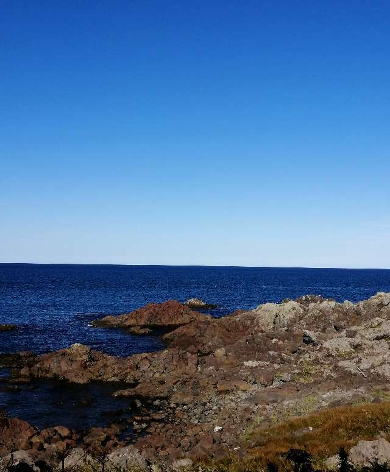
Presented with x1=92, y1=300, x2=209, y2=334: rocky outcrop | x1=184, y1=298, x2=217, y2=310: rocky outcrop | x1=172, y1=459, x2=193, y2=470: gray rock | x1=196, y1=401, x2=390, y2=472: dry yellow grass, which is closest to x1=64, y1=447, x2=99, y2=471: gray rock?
x1=172, y1=459, x2=193, y2=470: gray rock

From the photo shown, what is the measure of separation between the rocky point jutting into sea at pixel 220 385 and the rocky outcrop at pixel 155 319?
15142mm

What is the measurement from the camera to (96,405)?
106 feet

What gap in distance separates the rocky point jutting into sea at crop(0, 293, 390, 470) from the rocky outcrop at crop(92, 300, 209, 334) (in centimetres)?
1514

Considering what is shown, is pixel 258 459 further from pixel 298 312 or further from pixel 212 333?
pixel 298 312

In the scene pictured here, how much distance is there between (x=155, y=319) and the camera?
243ft

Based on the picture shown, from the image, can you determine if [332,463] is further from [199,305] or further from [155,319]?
[199,305]

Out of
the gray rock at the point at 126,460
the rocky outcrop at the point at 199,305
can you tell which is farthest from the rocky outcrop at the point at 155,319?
the gray rock at the point at 126,460

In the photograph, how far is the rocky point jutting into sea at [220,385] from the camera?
2280cm

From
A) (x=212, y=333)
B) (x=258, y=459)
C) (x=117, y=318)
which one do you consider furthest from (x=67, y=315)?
(x=258, y=459)

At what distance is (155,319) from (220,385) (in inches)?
1623

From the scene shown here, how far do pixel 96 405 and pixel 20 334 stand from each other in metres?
33.2

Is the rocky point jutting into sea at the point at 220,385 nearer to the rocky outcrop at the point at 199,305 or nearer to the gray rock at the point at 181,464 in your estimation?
the gray rock at the point at 181,464

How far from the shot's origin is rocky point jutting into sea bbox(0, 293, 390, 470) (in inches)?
898

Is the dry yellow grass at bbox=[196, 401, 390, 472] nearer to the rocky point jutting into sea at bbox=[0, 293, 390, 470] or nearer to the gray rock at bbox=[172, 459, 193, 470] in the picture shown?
the rocky point jutting into sea at bbox=[0, 293, 390, 470]
